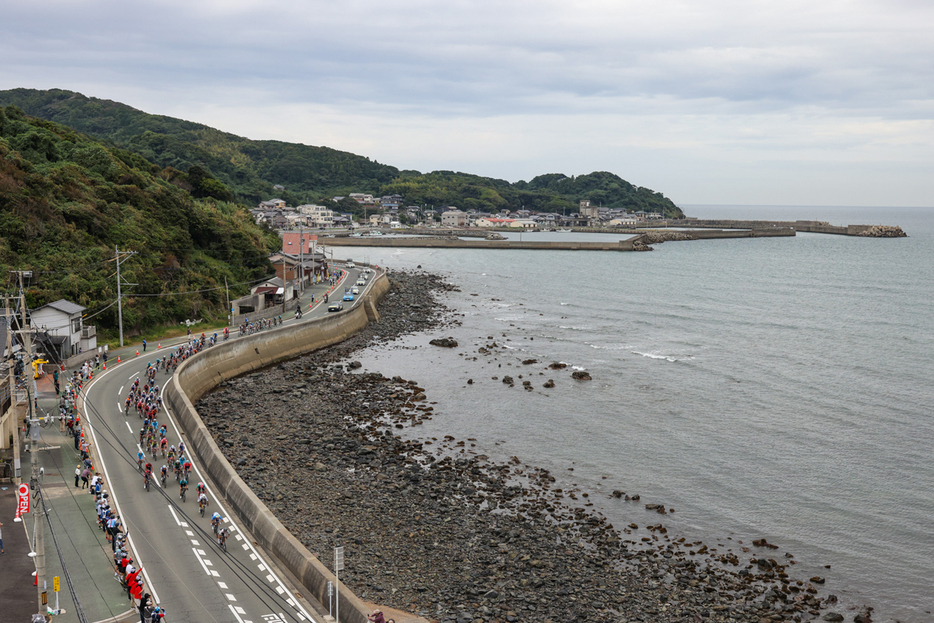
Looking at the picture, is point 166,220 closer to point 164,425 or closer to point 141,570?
point 164,425

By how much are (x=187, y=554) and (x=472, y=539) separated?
8.58 m

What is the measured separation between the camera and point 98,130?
19375 centimetres

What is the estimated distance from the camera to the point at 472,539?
21547 millimetres

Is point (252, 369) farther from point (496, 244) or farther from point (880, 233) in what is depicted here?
point (880, 233)

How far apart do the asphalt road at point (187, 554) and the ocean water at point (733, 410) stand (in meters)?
12.8

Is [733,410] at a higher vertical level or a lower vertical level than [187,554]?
lower

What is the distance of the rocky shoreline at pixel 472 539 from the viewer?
18.3 metres

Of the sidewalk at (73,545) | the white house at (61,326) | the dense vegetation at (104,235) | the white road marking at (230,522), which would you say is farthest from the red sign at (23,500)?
the dense vegetation at (104,235)

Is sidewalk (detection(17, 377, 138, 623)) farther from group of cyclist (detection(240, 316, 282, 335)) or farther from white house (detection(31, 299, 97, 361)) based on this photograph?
group of cyclist (detection(240, 316, 282, 335))

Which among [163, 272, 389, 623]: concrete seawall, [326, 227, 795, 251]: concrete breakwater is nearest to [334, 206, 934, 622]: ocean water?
[163, 272, 389, 623]: concrete seawall

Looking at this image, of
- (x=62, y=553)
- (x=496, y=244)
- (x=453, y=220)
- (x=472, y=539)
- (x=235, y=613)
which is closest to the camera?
(x=235, y=613)

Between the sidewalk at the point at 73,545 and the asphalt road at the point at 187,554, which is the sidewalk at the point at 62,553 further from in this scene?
the asphalt road at the point at 187,554

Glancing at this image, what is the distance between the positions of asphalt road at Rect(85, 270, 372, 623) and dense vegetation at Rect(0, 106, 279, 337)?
1881 cm

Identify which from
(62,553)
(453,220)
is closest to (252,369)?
(62,553)
